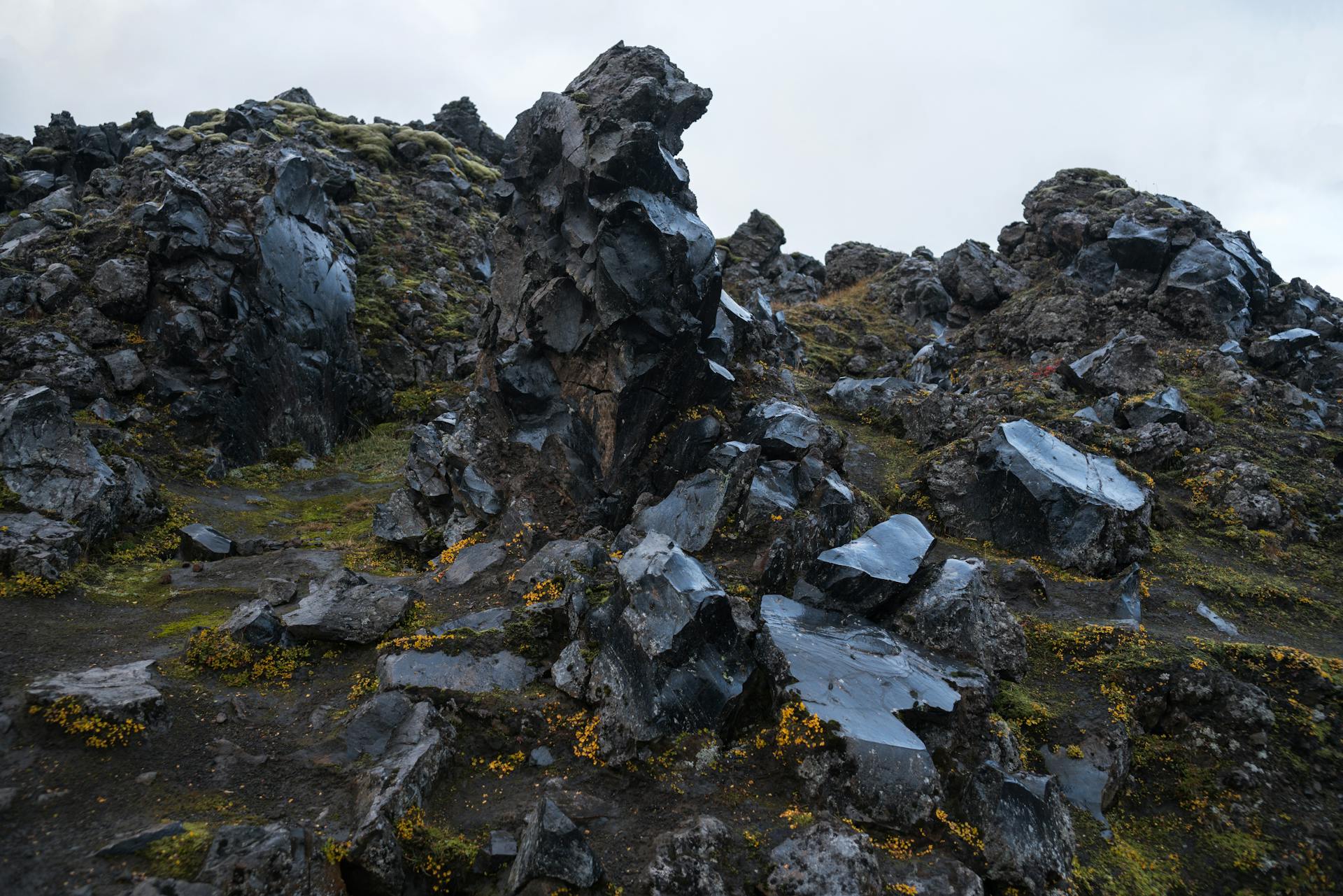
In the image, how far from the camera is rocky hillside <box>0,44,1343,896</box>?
1137 cm

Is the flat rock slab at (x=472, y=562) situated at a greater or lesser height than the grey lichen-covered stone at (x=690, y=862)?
greater

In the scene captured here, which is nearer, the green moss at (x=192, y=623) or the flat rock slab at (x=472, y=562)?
the green moss at (x=192, y=623)

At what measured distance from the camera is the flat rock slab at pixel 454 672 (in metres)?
14.8

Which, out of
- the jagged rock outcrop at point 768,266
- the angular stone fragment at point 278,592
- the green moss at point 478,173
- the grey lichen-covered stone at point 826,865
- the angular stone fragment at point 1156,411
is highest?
the green moss at point 478,173

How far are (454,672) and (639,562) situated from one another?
4.90 meters

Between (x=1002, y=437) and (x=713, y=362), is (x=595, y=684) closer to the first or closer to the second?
(x=713, y=362)

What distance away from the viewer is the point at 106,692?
12531mm

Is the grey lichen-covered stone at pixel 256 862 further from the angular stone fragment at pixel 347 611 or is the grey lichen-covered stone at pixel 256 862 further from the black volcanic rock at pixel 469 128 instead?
the black volcanic rock at pixel 469 128

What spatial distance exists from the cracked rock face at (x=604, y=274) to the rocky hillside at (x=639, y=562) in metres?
0.15

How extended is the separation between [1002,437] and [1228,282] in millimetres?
22433

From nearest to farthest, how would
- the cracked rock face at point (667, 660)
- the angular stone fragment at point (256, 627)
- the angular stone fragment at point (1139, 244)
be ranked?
the cracked rock face at point (667, 660), the angular stone fragment at point (256, 627), the angular stone fragment at point (1139, 244)

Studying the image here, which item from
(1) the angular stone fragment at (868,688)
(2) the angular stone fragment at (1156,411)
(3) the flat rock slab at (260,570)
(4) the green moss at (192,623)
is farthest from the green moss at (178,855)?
(2) the angular stone fragment at (1156,411)

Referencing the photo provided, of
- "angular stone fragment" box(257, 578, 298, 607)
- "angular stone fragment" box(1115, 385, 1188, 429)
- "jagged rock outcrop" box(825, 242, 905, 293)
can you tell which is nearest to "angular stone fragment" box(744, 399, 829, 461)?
"angular stone fragment" box(1115, 385, 1188, 429)

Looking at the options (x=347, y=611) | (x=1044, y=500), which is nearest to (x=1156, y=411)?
(x=1044, y=500)
